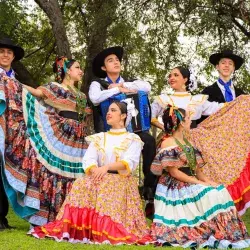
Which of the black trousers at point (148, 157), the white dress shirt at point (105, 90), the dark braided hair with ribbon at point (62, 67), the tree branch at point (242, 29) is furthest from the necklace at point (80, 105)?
the tree branch at point (242, 29)

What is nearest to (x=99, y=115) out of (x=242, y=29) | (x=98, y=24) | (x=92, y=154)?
(x=92, y=154)

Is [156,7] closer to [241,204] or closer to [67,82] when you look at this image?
[67,82]

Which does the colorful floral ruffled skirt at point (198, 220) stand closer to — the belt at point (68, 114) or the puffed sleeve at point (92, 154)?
the puffed sleeve at point (92, 154)

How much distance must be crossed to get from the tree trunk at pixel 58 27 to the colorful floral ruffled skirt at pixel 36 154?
361 centimetres

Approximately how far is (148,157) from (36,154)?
126cm

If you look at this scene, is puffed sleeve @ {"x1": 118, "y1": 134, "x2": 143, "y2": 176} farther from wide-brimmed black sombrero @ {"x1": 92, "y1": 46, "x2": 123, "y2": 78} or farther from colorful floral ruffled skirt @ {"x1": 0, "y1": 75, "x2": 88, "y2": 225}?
wide-brimmed black sombrero @ {"x1": 92, "y1": 46, "x2": 123, "y2": 78}

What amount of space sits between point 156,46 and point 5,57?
15.3ft

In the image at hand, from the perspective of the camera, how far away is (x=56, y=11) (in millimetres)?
9906

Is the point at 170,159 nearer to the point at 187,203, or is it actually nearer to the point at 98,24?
the point at 187,203

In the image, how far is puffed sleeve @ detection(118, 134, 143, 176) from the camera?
550 centimetres

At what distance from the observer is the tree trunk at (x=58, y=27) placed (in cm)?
976

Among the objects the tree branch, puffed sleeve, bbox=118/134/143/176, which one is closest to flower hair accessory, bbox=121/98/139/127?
puffed sleeve, bbox=118/134/143/176

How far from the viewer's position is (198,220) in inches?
206

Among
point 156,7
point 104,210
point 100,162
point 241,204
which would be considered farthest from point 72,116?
point 156,7
